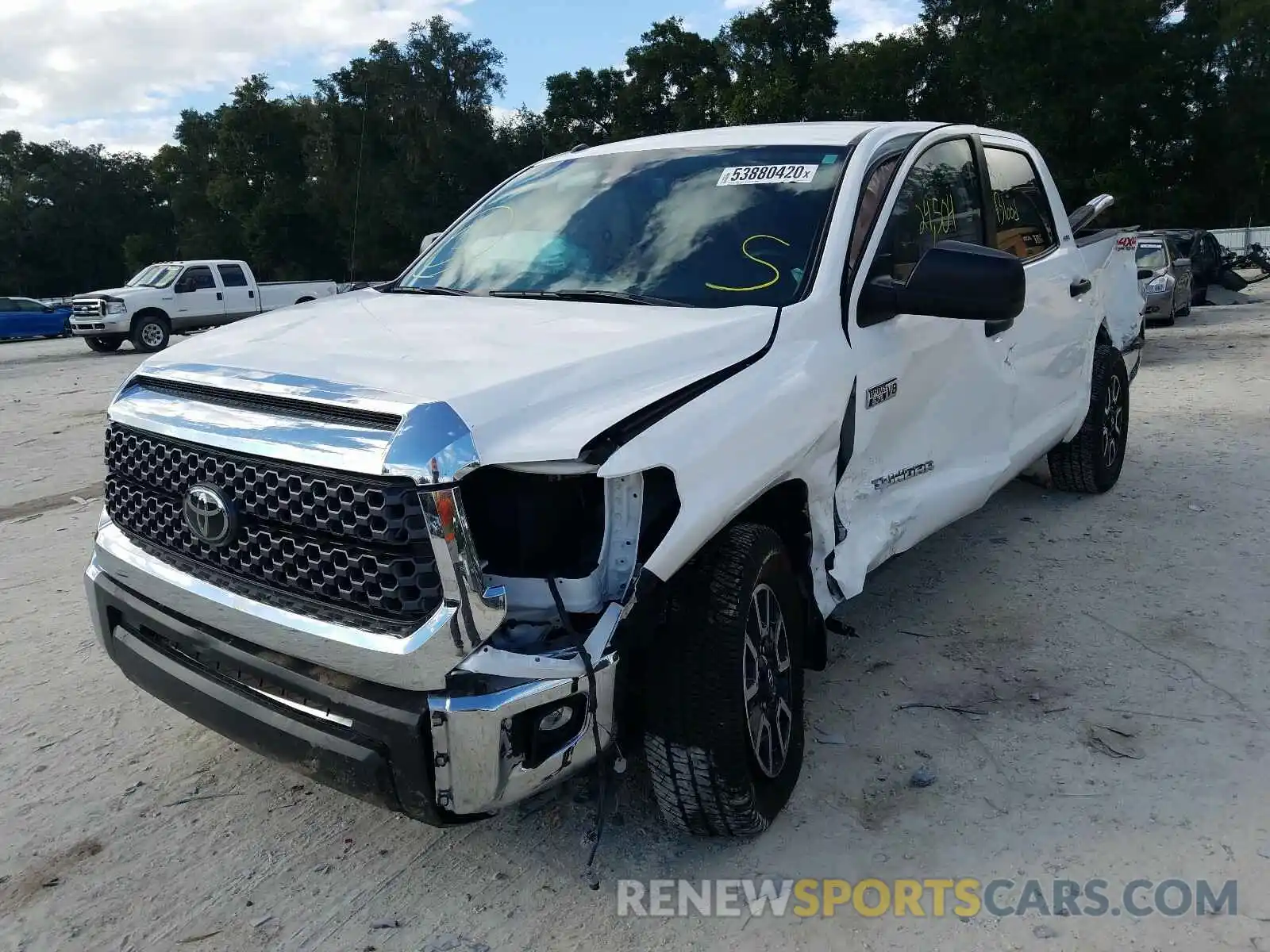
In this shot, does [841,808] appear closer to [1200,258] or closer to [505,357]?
[505,357]

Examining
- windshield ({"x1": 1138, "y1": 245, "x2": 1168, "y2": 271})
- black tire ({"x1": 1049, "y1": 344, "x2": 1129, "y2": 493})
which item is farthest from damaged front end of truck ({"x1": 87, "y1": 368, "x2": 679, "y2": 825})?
windshield ({"x1": 1138, "y1": 245, "x2": 1168, "y2": 271})

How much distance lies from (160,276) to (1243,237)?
32663 mm

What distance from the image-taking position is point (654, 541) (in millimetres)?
2377

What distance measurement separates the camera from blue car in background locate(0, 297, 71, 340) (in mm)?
26656

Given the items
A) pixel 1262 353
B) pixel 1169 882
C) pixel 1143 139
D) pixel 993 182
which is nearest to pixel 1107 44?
pixel 1143 139

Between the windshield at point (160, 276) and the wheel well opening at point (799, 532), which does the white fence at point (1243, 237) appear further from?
the wheel well opening at point (799, 532)

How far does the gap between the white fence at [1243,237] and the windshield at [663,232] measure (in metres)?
35.8

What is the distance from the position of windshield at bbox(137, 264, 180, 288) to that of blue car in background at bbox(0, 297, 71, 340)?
217 inches

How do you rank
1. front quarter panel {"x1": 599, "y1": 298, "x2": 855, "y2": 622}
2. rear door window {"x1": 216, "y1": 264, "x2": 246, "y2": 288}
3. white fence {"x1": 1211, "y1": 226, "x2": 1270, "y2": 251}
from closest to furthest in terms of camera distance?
front quarter panel {"x1": 599, "y1": 298, "x2": 855, "y2": 622} → rear door window {"x1": 216, "y1": 264, "x2": 246, "y2": 288} → white fence {"x1": 1211, "y1": 226, "x2": 1270, "y2": 251}

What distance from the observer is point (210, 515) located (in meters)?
2.47

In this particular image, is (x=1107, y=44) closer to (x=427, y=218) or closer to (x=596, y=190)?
(x=427, y=218)

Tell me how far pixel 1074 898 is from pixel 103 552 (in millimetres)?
2766

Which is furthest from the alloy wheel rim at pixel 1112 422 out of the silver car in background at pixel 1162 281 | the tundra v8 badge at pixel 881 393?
the silver car in background at pixel 1162 281

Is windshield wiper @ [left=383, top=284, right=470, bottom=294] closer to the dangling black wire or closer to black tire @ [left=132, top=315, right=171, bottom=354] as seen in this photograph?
the dangling black wire
